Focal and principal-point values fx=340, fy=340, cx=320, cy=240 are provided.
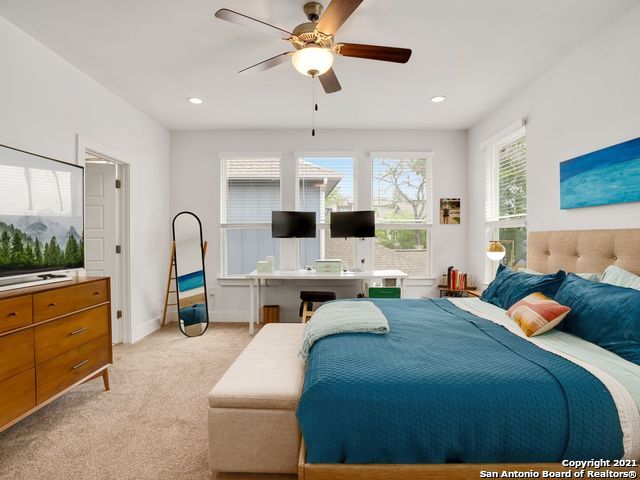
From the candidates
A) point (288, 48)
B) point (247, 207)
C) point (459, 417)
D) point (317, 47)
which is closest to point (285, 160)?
point (247, 207)

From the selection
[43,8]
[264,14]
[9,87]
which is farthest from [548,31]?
[9,87]

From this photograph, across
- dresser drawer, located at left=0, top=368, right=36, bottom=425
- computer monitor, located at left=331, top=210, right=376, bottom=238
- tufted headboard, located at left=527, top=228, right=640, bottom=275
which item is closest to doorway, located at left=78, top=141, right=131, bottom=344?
dresser drawer, located at left=0, top=368, right=36, bottom=425

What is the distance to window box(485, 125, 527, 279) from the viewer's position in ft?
11.7

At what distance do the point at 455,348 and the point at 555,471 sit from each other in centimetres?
58

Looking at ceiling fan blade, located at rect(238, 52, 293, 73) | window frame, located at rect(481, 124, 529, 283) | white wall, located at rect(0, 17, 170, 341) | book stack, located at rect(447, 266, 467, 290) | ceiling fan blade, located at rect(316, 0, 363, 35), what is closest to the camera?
ceiling fan blade, located at rect(316, 0, 363, 35)

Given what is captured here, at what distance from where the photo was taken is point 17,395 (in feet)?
6.29

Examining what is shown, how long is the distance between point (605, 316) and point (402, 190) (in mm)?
3261

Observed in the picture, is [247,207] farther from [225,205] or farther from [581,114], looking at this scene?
[581,114]

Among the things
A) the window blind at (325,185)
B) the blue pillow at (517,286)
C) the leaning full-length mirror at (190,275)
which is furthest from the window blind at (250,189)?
the blue pillow at (517,286)

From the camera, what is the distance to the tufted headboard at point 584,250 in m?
2.17

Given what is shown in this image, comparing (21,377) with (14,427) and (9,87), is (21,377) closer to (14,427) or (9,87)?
(14,427)

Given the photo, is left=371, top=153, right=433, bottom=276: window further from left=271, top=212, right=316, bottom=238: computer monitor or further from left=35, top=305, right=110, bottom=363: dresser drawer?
left=35, top=305, right=110, bottom=363: dresser drawer

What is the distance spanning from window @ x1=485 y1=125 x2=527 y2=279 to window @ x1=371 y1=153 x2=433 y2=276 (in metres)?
0.84

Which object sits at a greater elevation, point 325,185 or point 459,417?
point 325,185
